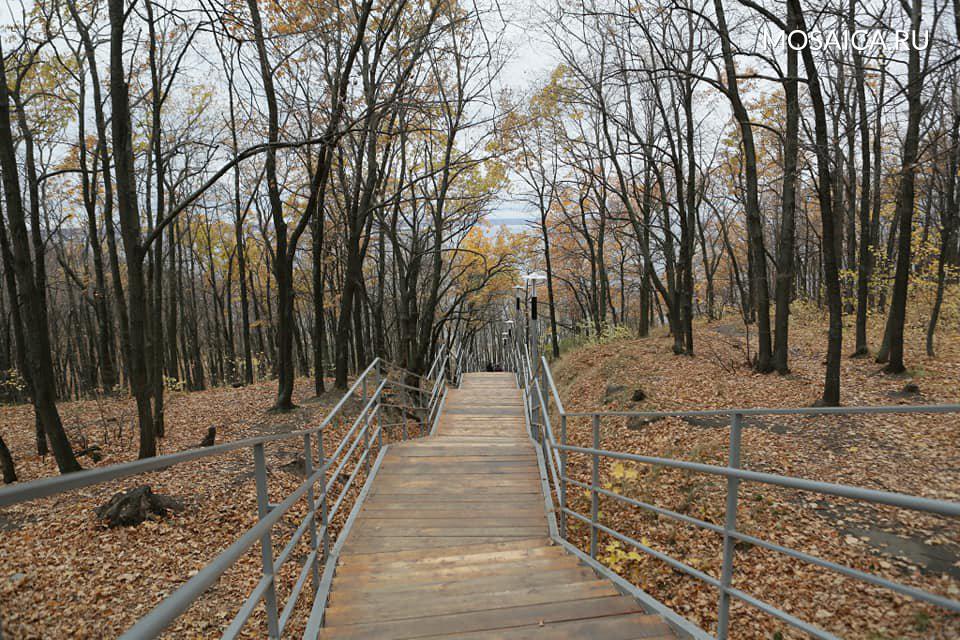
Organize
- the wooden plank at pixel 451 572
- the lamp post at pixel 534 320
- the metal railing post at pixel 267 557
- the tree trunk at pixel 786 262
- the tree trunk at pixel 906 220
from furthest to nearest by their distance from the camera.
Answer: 1. the lamp post at pixel 534 320
2. the tree trunk at pixel 786 262
3. the tree trunk at pixel 906 220
4. the wooden plank at pixel 451 572
5. the metal railing post at pixel 267 557

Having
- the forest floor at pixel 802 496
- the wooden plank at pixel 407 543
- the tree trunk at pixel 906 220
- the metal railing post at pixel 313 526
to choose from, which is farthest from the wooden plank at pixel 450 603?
the tree trunk at pixel 906 220

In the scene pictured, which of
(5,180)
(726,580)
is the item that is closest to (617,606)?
(726,580)

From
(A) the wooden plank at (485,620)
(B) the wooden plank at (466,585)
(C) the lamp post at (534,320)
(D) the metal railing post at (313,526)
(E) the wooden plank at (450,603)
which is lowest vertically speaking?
(B) the wooden plank at (466,585)

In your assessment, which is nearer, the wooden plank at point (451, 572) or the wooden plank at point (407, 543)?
the wooden plank at point (451, 572)

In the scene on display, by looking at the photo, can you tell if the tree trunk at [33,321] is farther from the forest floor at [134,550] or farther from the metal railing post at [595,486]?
the metal railing post at [595,486]

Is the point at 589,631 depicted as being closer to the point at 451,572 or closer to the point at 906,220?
the point at 451,572

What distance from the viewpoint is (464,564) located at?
3.71 m

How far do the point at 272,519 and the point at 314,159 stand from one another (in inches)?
490

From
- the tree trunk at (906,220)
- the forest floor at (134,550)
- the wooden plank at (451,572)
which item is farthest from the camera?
the tree trunk at (906,220)

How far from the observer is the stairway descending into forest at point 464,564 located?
262 cm

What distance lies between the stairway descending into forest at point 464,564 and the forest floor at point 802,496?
1.01 meters

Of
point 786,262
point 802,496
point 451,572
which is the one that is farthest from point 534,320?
point 451,572

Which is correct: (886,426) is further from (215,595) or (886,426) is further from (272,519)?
(215,595)

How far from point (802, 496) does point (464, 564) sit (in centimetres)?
328
